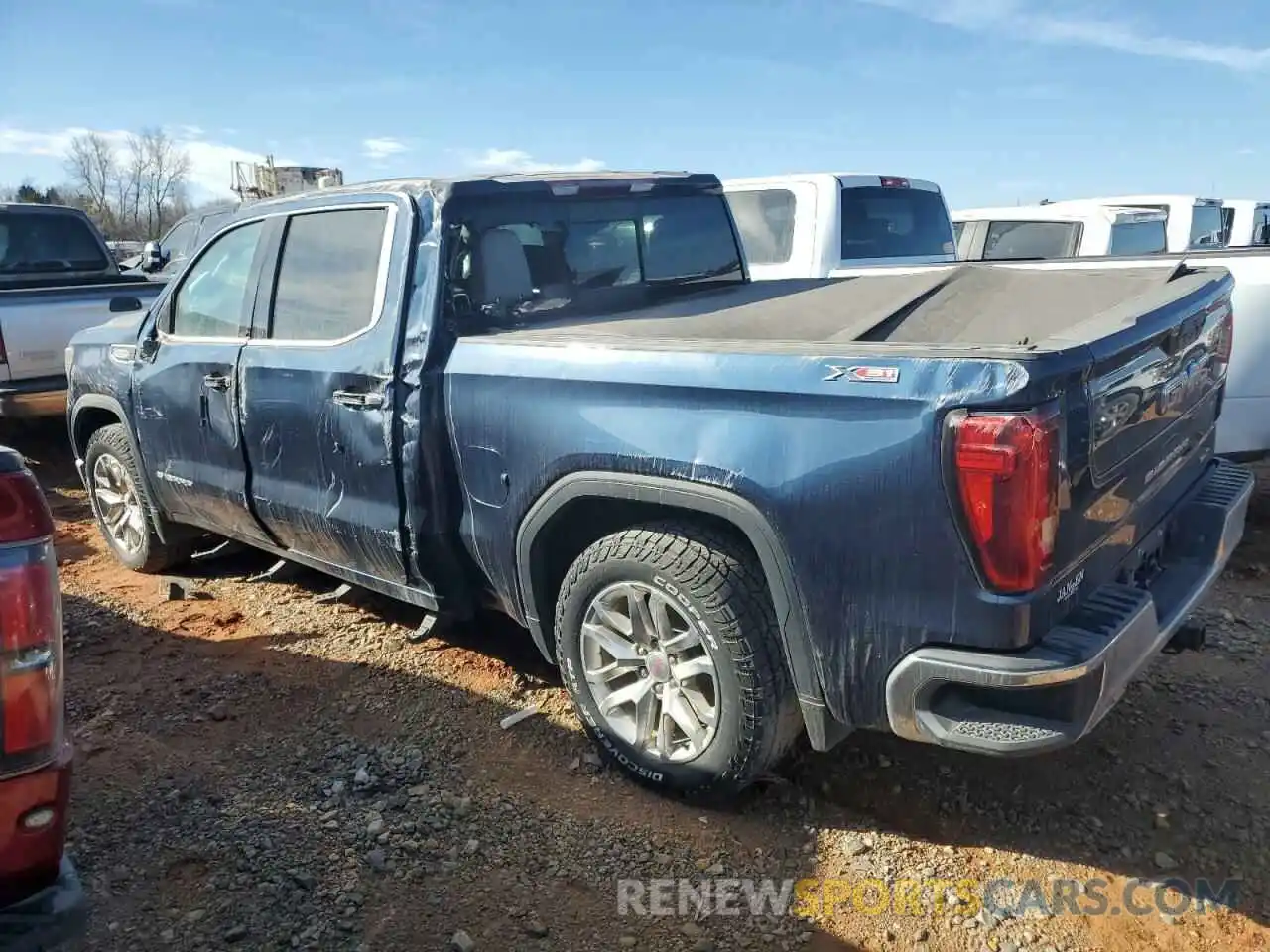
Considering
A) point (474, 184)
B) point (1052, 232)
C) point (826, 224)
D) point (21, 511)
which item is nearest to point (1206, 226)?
point (1052, 232)

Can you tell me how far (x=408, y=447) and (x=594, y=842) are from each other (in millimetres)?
1413

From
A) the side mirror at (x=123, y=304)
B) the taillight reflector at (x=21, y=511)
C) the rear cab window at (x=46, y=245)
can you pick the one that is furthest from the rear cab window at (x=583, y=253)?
the rear cab window at (x=46, y=245)

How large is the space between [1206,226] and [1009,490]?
1175cm

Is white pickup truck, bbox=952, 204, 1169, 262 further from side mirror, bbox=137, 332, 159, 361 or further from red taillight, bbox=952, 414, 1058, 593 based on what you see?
red taillight, bbox=952, 414, 1058, 593

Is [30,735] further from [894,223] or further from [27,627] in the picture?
[894,223]

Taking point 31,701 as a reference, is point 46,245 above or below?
above

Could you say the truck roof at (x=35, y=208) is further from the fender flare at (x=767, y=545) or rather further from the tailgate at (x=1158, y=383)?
the tailgate at (x=1158, y=383)

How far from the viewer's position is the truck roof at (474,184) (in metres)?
3.53

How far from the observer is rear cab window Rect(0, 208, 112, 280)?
8836 millimetres

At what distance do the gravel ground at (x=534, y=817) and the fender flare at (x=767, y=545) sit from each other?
49 cm

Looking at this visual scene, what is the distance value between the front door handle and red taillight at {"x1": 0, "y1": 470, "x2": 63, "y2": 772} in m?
1.59

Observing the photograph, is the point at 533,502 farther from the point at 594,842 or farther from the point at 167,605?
the point at 167,605

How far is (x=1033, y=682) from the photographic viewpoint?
7.55ft

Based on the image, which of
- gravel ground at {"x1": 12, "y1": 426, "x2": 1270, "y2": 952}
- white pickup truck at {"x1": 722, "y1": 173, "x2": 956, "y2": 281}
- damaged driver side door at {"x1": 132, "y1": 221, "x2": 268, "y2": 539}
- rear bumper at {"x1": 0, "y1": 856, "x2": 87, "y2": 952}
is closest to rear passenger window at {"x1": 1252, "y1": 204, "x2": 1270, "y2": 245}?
white pickup truck at {"x1": 722, "y1": 173, "x2": 956, "y2": 281}
